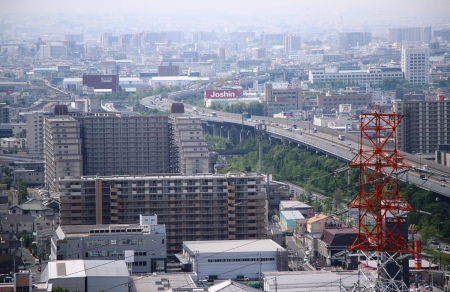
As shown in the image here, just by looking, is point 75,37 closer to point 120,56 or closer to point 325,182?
point 120,56

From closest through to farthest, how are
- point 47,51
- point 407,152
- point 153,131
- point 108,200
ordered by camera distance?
1. point 108,200
2. point 153,131
3. point 407,152
4. point 47,51

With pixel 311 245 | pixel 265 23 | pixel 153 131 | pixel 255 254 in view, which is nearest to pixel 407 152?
pixel 153 131

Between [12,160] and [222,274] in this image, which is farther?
[12,160]

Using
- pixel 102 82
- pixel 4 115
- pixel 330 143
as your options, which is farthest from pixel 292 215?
pixel 102 82

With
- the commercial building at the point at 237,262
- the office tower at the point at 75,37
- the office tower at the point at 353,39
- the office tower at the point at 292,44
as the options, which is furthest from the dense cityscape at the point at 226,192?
the office tower at the point at 75,37

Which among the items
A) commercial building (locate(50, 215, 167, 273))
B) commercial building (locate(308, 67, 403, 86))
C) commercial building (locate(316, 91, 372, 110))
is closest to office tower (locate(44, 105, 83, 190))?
commercial building (locate(50, 215, 167, 273))

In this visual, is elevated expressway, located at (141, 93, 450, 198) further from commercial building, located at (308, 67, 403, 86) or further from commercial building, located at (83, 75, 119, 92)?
commercial building, located at (308, 67, 403, 86)

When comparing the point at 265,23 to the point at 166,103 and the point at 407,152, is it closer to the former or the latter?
the point at 166,103
